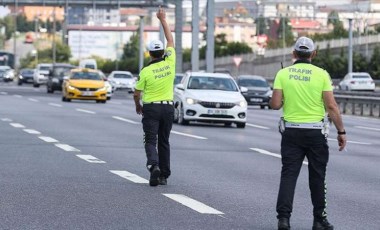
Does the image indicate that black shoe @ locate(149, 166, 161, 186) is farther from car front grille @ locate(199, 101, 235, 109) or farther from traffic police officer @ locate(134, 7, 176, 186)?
car front grille @ locate(199, 101, 235, 109)

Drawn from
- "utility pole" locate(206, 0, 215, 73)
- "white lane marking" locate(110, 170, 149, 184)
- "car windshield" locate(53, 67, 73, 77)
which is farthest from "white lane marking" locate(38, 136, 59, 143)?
A: "car windshield" locate(53, 67, 73, 77)

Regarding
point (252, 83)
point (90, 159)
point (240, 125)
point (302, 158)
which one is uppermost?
point (302, 158)

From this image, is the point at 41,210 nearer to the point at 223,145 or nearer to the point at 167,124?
the point at 167,124

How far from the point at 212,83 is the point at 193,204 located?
24.0 metres

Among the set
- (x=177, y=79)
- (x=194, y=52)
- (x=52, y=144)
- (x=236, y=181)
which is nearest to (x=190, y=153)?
(x=52, y=144)

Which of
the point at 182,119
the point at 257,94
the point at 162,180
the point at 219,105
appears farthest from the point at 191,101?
the point at 257,94

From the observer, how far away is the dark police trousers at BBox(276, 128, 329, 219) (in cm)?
1173

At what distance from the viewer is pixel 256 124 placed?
3900 cm

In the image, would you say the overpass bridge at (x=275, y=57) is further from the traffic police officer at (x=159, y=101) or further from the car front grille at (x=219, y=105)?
the traffic police officer at (x=159, y=101)

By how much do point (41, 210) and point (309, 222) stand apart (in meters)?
2.40

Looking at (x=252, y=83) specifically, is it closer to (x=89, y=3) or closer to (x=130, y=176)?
(x=130, y=176)

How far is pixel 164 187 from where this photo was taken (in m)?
15.7

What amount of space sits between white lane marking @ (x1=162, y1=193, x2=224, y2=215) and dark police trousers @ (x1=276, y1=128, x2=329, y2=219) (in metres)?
1.24

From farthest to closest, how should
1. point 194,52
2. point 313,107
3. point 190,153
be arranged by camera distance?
point 194,52 < point 190,153 < point 313,107
